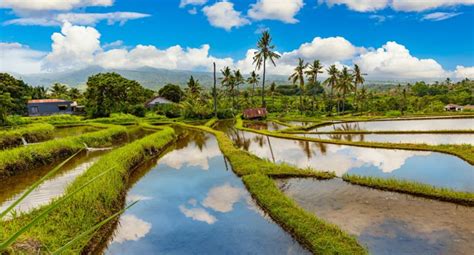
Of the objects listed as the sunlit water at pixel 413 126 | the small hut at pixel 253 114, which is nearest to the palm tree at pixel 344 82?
the small hut at pixel 253 114

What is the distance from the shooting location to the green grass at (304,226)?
20.5ft

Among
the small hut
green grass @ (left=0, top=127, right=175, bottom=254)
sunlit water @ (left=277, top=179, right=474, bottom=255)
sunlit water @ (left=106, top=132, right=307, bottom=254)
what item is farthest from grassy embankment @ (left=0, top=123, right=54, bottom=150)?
the small hut

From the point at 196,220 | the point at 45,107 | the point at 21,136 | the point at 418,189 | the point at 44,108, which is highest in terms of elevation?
the point at 45,107

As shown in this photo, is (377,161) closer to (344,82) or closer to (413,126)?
(413,126)

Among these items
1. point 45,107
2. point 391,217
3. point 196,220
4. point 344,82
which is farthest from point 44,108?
point 391,217

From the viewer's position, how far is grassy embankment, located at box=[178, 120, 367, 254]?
6363 millimetres

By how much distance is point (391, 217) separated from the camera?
26.1 feet

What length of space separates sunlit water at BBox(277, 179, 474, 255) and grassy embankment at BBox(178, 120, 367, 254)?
21.9 inches

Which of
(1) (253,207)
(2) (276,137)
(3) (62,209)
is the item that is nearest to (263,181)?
(1) (253,207)

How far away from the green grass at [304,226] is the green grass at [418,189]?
291 cm

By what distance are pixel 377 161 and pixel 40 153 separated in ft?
50.5

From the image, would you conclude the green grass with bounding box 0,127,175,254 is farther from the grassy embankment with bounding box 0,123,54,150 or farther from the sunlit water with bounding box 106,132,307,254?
the grassy embankment with bounding box 0,123,54,150

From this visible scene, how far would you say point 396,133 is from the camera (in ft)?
75.0

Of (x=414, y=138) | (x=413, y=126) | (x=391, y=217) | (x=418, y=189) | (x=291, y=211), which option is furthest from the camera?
(x=413, y=126)
